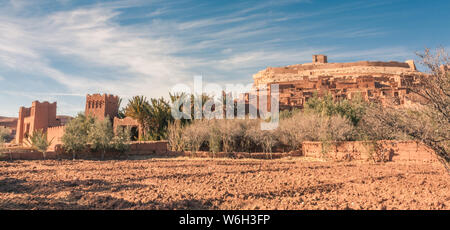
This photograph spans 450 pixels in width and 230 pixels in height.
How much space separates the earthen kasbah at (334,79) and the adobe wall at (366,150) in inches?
627

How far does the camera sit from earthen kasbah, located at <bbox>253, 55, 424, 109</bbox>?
3186cm

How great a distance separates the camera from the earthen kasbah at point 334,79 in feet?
105

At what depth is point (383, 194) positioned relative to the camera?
5.18 m

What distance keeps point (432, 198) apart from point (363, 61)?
175 feet

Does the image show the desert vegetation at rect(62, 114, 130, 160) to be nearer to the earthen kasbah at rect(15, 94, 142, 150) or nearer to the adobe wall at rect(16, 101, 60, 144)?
the earthen kasbah at rect(15, 94, 142, 150)

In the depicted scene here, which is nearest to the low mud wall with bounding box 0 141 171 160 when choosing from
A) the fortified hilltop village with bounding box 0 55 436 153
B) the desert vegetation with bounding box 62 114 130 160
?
the desert vegetation with bounding box 62 114 130 160

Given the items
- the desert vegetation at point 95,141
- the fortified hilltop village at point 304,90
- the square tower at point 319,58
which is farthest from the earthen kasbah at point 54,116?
the square tower at point 319,58

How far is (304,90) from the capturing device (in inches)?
1435

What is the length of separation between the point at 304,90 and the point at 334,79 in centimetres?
668

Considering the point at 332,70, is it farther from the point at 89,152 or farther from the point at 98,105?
the point at 89,152

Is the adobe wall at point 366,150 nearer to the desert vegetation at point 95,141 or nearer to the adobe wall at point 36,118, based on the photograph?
the desert vegetation at point 95,141

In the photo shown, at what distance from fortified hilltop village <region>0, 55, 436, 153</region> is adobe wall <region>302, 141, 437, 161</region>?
193 cm

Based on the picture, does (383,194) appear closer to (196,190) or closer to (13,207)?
(196,190)
